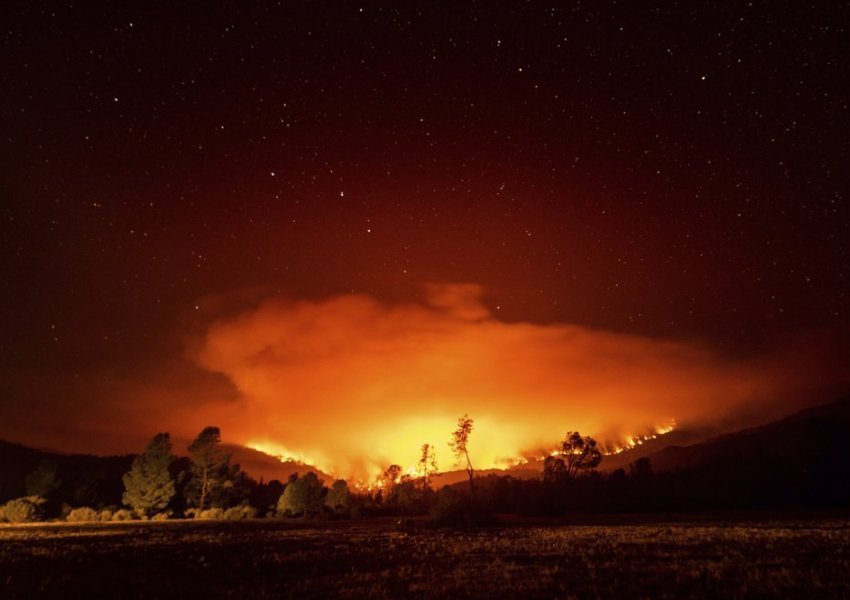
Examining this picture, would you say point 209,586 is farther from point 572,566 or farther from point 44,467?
point 44,467

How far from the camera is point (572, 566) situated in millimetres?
19172

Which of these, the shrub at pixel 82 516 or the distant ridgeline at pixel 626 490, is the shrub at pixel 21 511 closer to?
the shrub at pixel 82 516

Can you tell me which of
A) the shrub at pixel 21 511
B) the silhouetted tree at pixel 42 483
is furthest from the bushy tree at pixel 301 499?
the silhouetted tree at pixel 42 483

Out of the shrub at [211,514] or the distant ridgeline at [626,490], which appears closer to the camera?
the shrub at [211,514]

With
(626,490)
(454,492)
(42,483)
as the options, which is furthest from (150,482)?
(626,490)

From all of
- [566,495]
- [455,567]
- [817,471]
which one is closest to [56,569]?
[455,567]

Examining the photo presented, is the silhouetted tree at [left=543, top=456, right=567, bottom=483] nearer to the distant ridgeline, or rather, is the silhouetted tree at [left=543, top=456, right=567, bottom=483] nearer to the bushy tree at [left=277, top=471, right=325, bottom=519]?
the distant ridgeline

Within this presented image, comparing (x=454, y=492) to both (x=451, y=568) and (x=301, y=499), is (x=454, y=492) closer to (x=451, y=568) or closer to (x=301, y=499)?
(x=301, y=499)

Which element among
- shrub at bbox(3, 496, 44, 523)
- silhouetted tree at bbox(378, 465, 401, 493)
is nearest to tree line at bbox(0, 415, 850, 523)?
shrub at bbox(3, 496, 44, 523)

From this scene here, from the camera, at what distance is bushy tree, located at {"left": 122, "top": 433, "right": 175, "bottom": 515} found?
6719 centimetres

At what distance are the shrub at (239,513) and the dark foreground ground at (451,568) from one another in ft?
136

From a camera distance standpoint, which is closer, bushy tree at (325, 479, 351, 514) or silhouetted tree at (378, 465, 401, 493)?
bushy tree at (325, 479, 351, 514)

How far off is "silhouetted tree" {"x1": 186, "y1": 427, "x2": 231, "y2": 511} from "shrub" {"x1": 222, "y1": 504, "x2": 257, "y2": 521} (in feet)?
16.4

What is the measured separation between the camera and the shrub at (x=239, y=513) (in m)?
68.5
